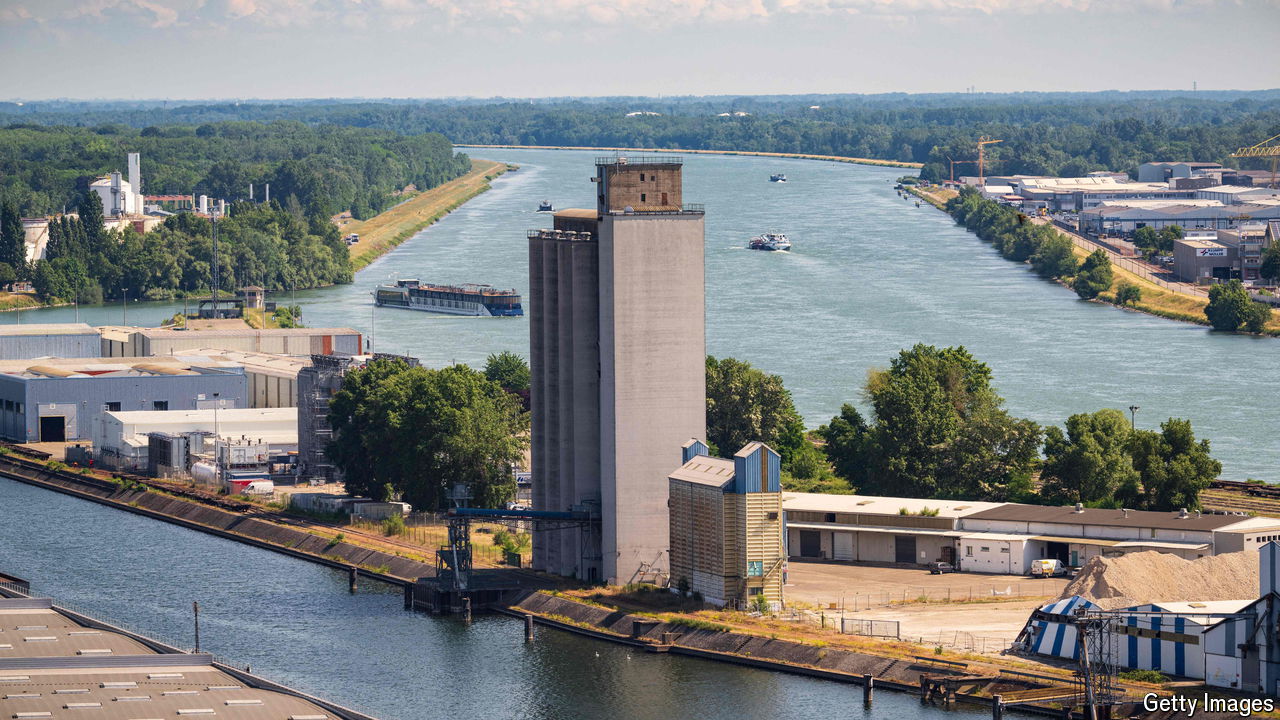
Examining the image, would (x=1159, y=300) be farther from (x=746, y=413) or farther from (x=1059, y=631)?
(x=1059, y=631)

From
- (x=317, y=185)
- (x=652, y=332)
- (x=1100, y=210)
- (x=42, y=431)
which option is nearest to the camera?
(x=652, y=332)

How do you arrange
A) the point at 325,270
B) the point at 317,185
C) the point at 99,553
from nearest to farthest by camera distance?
the point at 99,553, the point at 325,270, the point at 317,185

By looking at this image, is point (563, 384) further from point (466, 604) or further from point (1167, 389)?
point (1167, 389)

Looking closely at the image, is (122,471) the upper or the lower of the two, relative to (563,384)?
lower

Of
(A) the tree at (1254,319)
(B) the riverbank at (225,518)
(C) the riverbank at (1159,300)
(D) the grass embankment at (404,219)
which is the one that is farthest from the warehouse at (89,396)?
(D) the grass embankment at (404,219)

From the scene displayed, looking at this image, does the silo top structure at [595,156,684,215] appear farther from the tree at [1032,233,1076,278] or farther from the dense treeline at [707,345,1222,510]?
the tree at [1032,233,1076,278]

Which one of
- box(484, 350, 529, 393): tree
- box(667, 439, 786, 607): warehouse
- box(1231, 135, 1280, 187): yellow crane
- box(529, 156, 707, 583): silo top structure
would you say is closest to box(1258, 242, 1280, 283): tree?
box(484, 350, 529, 393): tree

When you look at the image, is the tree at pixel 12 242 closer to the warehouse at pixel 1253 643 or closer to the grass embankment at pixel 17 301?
the grass embankment at pixel 17 301

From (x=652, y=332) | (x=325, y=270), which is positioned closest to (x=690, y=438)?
(x=652, y=332)
